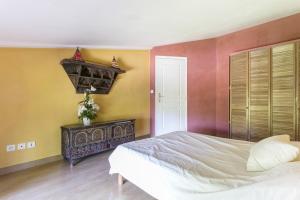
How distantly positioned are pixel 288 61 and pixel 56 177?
381cm

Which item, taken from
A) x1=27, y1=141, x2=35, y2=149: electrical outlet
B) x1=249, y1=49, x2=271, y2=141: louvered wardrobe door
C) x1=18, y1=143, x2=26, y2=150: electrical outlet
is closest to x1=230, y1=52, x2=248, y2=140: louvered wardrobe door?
x1=249, y1=49, x2=271, y2=141: louvered wardrobe door

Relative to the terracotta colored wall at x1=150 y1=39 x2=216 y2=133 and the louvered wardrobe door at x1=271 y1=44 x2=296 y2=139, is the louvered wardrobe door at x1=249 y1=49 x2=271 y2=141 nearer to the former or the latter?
the louvered wardrobe door at x1=271 y1=44 x2=296 y2=139

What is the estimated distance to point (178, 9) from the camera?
2648 mm

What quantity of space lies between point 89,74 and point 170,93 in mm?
1959

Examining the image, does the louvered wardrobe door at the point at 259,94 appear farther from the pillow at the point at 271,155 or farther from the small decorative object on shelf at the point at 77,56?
the small decorative object on shelf at the point at 77,56

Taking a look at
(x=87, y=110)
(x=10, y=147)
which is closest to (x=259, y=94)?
(x=87, y=110)

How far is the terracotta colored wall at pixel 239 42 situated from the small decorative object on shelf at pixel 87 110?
276cm

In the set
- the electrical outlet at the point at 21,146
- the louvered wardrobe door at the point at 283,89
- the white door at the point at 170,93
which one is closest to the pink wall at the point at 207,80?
the white door at the point at 170,93

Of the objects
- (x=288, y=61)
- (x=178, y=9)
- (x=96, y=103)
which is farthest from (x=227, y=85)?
(x=96, y=103)

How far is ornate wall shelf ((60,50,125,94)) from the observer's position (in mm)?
3718

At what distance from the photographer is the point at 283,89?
321 cm

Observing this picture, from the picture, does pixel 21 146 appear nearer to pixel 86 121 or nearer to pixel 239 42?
pixel 86 121

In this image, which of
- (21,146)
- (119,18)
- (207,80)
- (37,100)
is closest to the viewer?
(119,18)

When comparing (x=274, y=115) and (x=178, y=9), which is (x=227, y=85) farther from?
(x=178, y=9)
